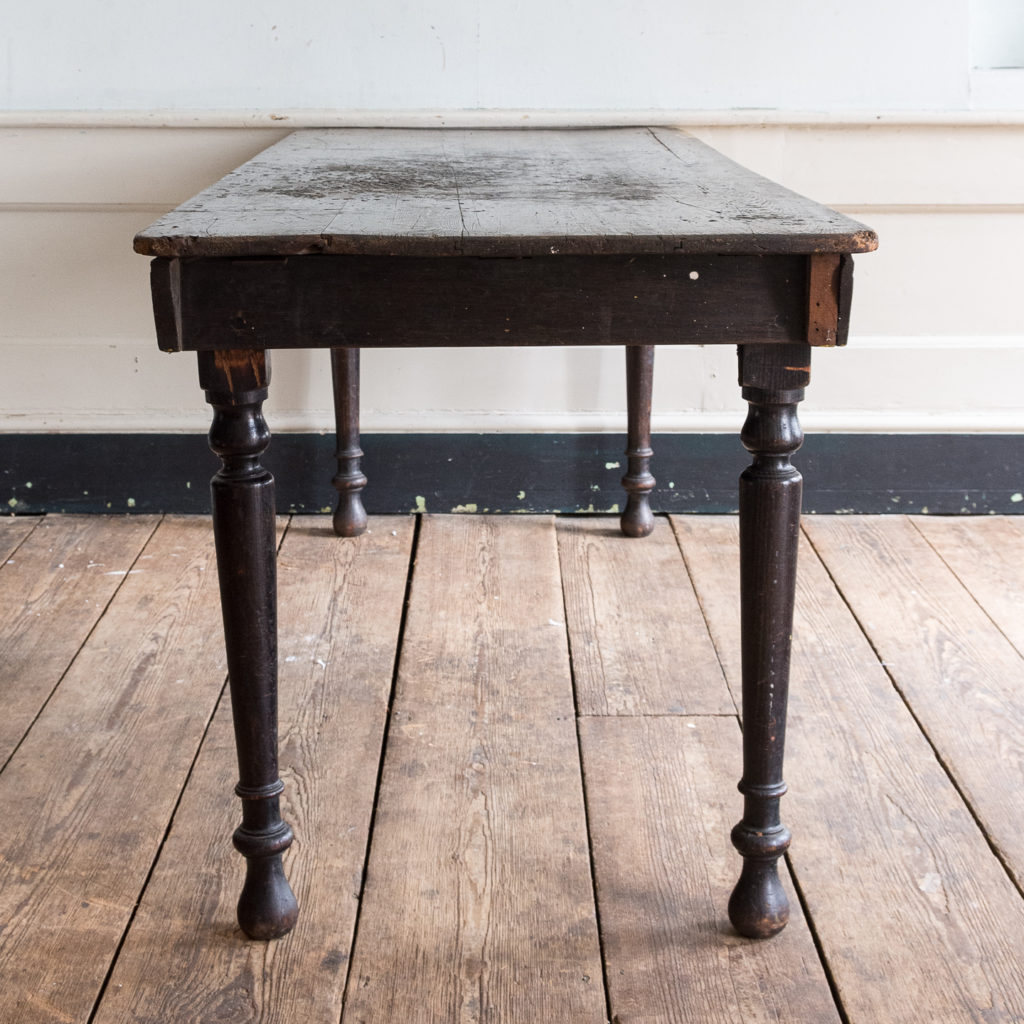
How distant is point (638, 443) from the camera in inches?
80.0

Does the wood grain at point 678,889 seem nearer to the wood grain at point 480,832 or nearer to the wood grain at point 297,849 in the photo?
the wood grain at point 480,832

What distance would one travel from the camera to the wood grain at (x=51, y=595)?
155 cm

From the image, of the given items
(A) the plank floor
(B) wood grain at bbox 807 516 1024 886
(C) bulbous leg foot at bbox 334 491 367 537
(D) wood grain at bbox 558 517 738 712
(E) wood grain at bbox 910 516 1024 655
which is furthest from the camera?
(C) bulbous leg foot at bbox 334 491 367 537

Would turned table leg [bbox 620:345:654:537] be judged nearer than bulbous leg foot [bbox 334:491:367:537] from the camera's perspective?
Yes

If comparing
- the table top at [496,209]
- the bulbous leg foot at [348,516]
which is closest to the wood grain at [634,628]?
the bulbous leg foot at [348,516]

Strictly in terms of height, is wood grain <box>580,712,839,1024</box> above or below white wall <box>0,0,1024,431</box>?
below

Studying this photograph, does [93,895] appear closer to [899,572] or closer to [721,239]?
[721,239]

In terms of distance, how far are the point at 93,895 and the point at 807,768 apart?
79 cm

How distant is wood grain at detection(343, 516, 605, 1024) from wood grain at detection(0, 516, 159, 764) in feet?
1.57

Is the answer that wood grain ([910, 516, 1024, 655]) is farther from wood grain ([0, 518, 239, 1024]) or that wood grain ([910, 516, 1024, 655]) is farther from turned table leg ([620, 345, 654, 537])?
wood grain ([0, 518, 239, 1024])

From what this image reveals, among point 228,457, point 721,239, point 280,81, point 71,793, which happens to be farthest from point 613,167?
point 71,793

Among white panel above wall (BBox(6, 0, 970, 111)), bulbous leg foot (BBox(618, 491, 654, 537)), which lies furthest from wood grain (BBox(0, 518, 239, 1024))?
white panel above wall (BBox(6, 0, 970, 111))

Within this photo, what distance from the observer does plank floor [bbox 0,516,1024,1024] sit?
3.41ft

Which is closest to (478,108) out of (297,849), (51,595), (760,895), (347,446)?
(347,446)
